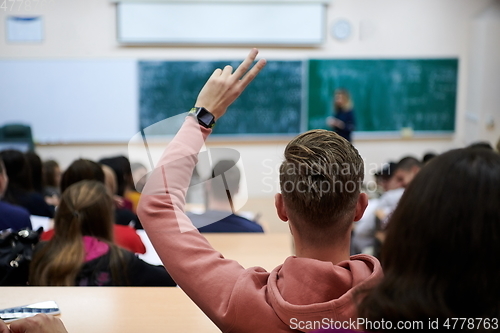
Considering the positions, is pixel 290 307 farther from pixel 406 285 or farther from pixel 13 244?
pixel 13 244

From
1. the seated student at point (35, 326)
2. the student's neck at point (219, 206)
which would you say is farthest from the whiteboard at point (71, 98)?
the seated student at point (35, 326)

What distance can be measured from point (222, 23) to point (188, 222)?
547 cm

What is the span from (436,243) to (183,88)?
5.91 metres

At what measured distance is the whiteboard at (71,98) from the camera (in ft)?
19.7

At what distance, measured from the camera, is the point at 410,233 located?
0.64 meters

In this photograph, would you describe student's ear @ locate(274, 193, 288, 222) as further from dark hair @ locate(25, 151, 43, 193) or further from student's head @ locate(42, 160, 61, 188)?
student's head @ locate(42, 160, 61, 188)

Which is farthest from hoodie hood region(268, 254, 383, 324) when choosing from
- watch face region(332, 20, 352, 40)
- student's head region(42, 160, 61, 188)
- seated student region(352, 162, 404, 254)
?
watch face region(332, 20, 352, 40)

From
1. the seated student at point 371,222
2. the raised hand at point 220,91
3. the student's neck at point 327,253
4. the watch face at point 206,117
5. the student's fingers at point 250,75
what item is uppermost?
the student's fingers at point 250,75

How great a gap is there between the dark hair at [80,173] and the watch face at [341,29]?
14.6 ft

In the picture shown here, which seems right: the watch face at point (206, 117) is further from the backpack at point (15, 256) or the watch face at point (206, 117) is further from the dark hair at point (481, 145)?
the backpack at point (15, 256)

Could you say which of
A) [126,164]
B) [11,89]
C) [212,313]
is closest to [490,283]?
[212,313]

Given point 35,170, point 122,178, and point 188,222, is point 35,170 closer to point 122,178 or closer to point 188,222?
point 122,178

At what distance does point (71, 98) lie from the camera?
612cm

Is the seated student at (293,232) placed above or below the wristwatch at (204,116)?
below
